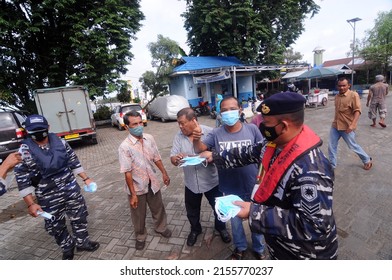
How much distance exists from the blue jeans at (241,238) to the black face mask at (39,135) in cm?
216

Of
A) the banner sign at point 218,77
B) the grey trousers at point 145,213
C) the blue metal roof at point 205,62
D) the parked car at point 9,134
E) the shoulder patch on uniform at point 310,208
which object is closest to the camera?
the shoulder patch on uniform at point 310,208

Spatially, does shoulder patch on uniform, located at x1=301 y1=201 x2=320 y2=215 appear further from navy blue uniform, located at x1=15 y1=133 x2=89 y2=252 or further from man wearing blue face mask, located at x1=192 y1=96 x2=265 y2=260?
navy blue uniform, located at x1=15 y1=133 x2=89 y2=252

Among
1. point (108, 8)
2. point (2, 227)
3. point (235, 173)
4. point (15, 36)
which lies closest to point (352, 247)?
point (235, 173)

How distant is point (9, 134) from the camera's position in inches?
243

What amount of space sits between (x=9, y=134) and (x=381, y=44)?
40.1 meters

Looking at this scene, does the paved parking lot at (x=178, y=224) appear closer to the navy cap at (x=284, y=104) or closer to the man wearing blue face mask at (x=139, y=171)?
the man wearing blue face mask at (x=139, y=171)

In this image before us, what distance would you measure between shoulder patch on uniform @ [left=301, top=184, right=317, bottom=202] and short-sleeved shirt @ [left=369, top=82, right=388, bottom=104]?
8221 millimetres

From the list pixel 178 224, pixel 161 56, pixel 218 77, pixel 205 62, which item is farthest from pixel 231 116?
pixel 161 56

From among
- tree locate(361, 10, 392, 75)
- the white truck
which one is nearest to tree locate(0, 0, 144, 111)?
the white truck

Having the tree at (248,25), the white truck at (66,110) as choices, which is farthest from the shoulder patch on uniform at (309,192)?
the tree at (248,25)

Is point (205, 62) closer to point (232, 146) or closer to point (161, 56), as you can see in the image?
point (161, 56)

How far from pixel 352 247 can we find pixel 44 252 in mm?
3699

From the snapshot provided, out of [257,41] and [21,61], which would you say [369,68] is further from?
[21,61]

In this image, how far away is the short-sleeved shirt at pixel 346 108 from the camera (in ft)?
12.6
